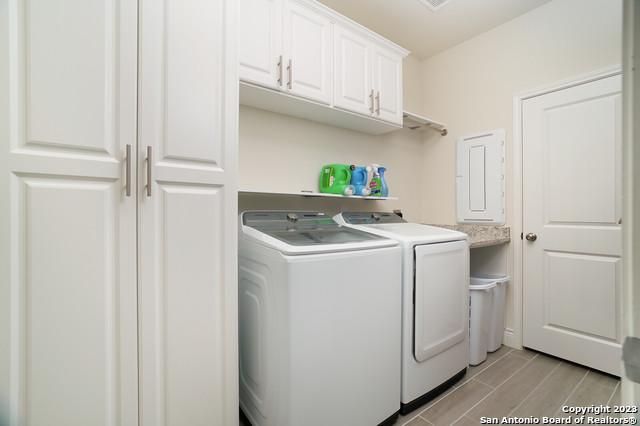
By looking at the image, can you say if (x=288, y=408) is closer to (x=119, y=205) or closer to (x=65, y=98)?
(x=119, y=205)

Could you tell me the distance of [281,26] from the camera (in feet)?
5.47

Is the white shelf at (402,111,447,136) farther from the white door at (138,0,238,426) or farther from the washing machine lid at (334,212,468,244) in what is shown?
the white door at (138,0,238,426)

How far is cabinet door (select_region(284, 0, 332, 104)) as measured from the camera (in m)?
1.70

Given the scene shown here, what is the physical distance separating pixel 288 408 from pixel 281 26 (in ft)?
6.66

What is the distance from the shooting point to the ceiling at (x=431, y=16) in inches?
89.7

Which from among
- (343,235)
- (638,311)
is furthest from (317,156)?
(638,311)

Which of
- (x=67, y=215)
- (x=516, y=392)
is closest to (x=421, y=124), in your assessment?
(x=516, y=392)

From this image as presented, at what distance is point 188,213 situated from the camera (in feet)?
3.70

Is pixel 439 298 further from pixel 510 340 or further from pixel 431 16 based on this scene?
pixel 431 16

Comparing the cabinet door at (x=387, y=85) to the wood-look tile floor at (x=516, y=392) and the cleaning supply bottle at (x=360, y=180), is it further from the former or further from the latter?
the wood-look tile floor at (x=516, y=392)

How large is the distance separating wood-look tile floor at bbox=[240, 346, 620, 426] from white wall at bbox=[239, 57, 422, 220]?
1512 millimetres

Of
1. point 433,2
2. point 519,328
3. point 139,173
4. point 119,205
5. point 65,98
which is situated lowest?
point 519,328

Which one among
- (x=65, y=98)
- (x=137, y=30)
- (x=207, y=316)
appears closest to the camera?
(x=65, y=98)

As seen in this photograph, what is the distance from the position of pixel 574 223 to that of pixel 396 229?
4.75ft
